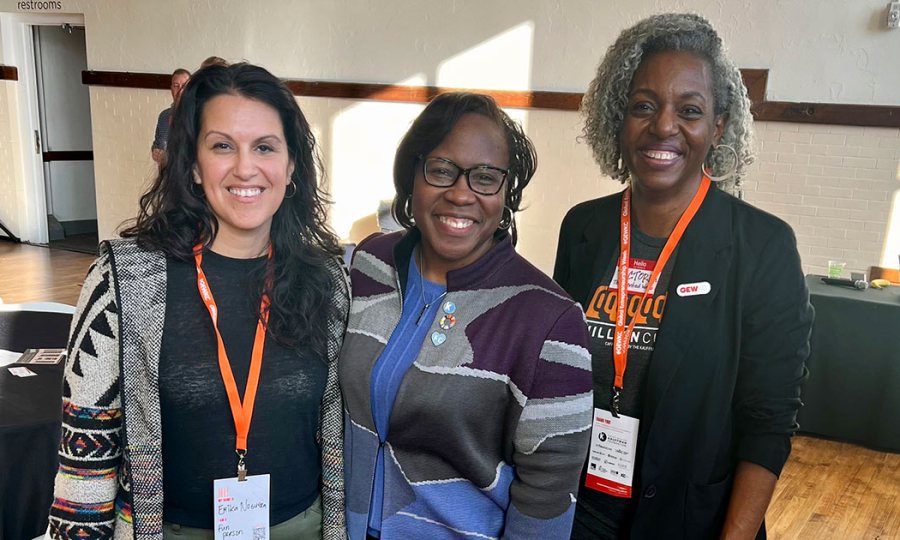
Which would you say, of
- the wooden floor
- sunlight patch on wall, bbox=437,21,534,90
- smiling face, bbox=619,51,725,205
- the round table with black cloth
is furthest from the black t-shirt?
sunlight patch on wall, bbox=437,21,534,90

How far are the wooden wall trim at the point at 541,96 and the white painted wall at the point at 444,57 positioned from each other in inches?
2.8

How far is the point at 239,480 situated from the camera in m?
1.42

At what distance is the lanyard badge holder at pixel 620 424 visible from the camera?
1.50m

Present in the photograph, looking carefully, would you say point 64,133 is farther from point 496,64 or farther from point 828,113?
point 828,113

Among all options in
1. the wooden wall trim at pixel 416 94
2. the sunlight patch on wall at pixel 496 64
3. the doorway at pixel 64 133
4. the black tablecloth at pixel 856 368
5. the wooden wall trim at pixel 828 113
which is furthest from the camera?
the doorway at pixel 64 133

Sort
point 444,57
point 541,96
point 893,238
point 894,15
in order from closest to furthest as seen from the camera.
→ point 894,15, point 893,238, point 541,96, point 444,57

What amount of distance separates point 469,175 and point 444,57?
549 cm

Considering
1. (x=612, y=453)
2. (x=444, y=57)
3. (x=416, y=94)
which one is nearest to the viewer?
(x=612, y=453)

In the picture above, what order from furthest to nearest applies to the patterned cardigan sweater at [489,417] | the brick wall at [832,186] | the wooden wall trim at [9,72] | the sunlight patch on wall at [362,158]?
the wooden wall trim at [9,72], the sunlight patch on wall at [362,158], the brick wall at [832,186], the patterned cardigan sweater at [489,417]

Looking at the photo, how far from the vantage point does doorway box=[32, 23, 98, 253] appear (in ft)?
31.6

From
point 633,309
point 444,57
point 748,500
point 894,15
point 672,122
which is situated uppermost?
point 894,15

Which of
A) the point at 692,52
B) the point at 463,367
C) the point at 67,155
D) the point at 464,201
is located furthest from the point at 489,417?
the point at 67,155

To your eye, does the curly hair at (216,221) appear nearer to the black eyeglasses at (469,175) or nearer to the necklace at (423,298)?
the necklace at (423,298)

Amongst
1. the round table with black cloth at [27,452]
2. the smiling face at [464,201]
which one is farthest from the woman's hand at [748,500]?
the round table with black cloth at [27,452]
